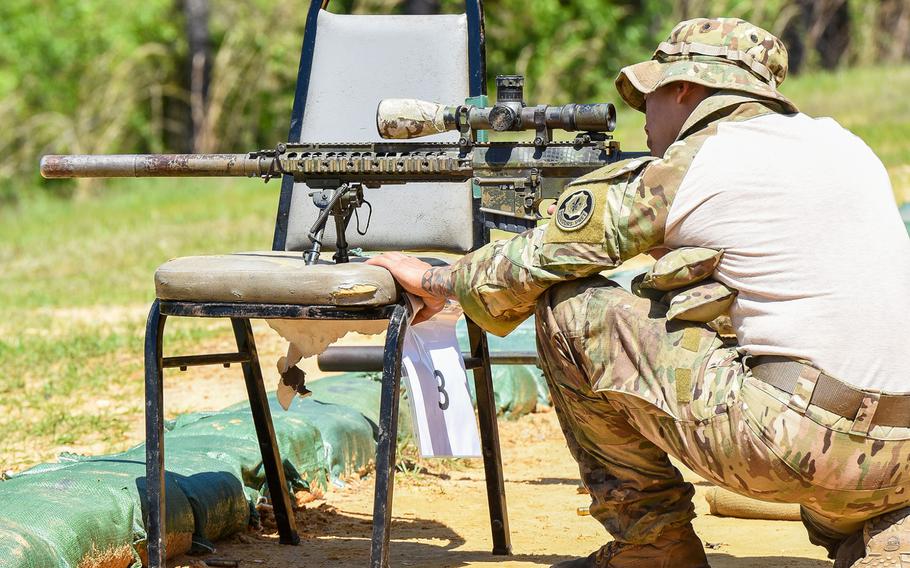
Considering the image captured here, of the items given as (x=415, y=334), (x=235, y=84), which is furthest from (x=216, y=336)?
(x=235, y=84)

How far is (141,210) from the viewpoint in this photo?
12414 millimetres

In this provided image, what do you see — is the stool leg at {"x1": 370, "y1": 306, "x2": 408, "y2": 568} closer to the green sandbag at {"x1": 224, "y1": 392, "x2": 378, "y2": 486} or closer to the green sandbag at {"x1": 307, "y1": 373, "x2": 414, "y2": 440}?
the green sandbag at {"x1": 224, "y1": 392, "x2": 378, "y2": 486}

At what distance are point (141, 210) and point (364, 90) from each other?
9.02 meters

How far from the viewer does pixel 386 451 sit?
258 cm

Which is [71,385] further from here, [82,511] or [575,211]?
Answer: [575,211]

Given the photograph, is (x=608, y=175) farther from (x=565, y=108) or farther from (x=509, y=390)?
(x=509, y=390)

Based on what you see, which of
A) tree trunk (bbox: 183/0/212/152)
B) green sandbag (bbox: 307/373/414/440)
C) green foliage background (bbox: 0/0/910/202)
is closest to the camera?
green sandbag (bbox: 307/373/414/440)

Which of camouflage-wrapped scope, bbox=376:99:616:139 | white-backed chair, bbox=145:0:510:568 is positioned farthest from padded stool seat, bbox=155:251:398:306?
camouflage-wrapped scope, bbox=376:99:616:139

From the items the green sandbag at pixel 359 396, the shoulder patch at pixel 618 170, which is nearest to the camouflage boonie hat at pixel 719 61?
the shoulder patch at pixel 618 170

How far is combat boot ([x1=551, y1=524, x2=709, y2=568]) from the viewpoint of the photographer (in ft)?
9.23

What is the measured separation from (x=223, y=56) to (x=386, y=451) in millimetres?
14836

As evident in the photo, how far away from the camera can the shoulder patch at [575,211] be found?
2.51m

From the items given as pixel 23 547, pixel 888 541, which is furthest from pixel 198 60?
pixel 888 541

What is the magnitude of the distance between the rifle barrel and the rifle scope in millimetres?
339
